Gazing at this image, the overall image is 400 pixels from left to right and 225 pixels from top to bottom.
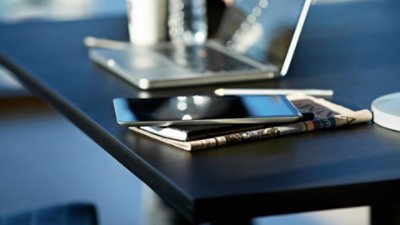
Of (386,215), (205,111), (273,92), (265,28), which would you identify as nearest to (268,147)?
(205,111)

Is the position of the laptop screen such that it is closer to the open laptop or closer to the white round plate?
the open laptop

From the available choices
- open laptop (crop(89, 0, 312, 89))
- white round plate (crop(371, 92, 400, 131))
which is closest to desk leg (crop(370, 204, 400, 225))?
white round plate (crop(371, 92, 400, 131))

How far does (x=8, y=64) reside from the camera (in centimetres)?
160

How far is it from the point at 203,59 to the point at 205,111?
45 centimetres

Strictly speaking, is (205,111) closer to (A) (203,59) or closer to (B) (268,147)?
(B) (268,147)

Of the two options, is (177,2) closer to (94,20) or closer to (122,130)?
(94,20)

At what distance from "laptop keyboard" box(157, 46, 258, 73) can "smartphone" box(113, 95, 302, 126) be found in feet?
0.95

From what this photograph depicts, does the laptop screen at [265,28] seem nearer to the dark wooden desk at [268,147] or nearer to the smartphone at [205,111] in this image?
the dark wooden desk at [268,147]

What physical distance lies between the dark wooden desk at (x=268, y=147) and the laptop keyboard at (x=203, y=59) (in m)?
0.07

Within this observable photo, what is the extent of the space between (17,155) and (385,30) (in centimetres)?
172

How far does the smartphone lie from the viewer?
1017 mm

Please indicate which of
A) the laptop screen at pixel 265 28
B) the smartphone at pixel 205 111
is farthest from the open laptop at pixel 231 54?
the smartphone at pixel 205 111

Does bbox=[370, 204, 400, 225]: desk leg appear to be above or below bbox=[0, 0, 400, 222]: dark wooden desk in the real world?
below

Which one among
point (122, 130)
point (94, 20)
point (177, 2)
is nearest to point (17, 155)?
point (94, 20)
